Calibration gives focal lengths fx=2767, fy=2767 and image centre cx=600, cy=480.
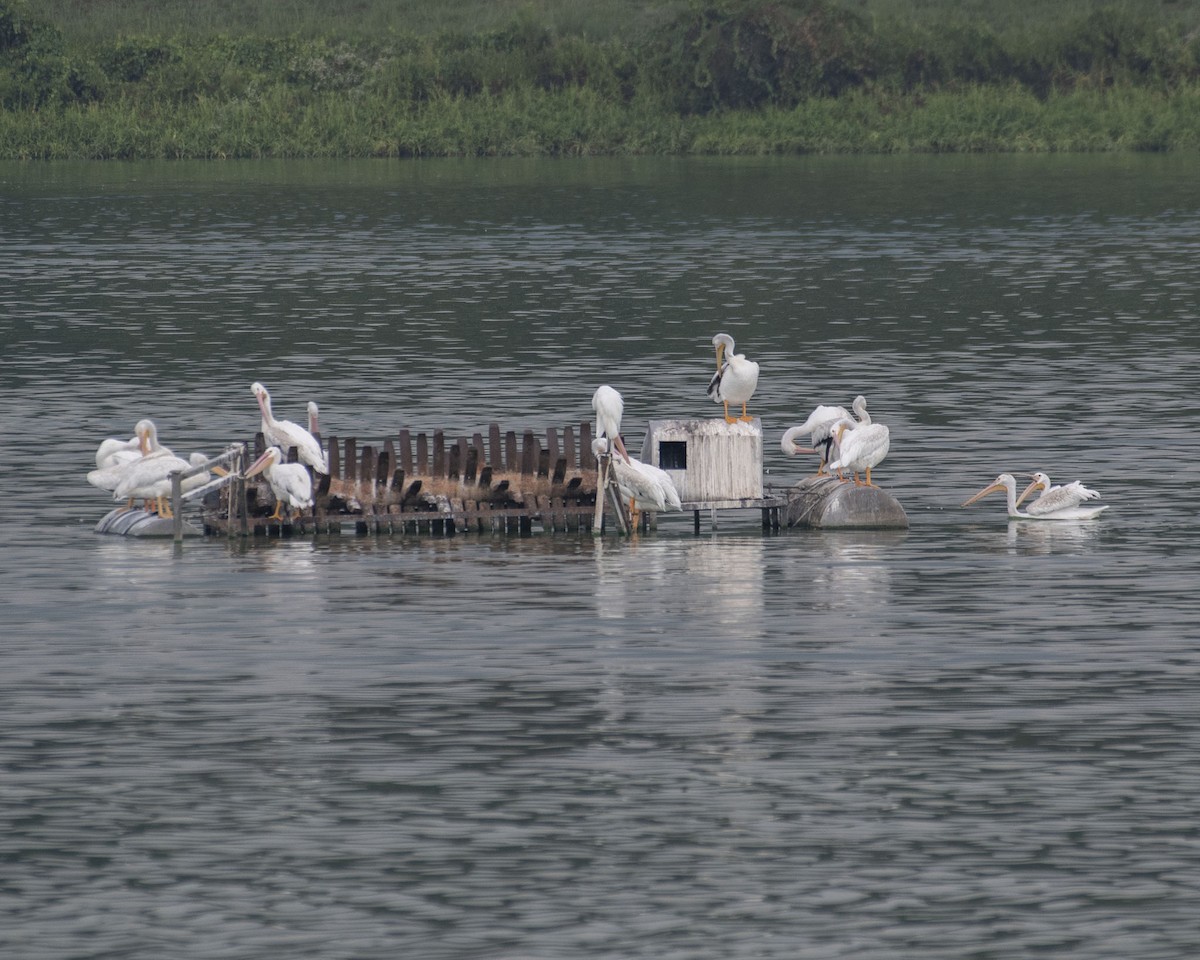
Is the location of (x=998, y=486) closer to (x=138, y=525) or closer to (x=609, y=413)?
(x=609, y=413)

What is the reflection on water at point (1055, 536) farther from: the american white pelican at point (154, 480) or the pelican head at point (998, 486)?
the american white pelican at point (154, 480)

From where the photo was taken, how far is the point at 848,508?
1344 inches

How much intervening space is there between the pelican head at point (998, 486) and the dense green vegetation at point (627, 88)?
329ft

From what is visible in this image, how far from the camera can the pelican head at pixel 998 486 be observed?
3481 cm

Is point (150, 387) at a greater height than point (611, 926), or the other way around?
point (150, 387)

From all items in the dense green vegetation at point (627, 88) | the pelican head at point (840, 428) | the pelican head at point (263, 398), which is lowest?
the pelican head at point (840, 428)

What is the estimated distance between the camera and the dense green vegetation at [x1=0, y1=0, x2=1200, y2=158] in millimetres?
135000

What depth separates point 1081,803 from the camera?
20.8 metres

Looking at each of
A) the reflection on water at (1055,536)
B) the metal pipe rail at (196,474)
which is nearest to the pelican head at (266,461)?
the metal pipe rail at (196,474)

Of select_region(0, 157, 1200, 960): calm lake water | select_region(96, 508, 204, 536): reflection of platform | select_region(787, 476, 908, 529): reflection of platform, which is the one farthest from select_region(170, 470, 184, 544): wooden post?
select_region(787, 476, 908, 529): reflection of platform

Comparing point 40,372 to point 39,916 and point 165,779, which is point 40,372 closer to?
point 165,779

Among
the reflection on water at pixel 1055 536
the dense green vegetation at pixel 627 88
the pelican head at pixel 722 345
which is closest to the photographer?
the reflection on water at pixel 1055 536

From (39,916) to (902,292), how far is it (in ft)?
173

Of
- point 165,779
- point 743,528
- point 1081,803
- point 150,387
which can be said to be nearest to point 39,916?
point 165,779
